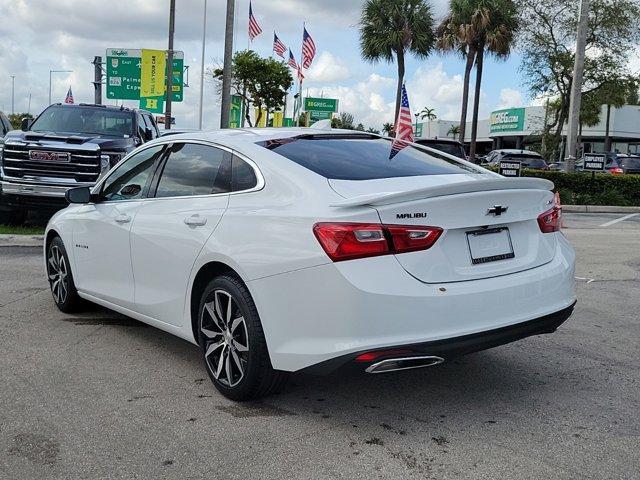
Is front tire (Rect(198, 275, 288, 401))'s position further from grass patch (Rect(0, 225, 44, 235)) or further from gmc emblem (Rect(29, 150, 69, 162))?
grass patch (Rect(0, 225, 44, 235))

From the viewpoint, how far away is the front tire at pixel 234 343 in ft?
12.5

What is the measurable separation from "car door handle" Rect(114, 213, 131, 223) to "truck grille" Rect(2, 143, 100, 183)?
6170mm

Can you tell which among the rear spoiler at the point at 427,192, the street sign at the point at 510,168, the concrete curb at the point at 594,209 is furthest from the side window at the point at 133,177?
the concrete curb at the point at 594,209

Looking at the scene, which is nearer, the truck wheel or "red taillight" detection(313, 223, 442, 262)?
"red taillight" detection(313, 223, 442, 262)

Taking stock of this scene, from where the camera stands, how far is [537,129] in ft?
189

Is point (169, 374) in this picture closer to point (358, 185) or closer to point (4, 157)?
point (358, 185)

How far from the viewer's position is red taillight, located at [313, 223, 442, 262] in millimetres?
3406

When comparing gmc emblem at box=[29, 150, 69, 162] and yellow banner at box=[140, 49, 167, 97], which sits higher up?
yellow banner at box=[140, 49, 167, 97]

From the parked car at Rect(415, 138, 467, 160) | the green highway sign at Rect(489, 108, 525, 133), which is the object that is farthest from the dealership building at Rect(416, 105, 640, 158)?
the parked car at Rect(415, 138, 467, 160)

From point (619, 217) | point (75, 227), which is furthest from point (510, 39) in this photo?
point (75, 227)

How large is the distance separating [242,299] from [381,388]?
1106mm

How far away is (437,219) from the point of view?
3.52m

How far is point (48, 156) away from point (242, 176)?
7.68 m

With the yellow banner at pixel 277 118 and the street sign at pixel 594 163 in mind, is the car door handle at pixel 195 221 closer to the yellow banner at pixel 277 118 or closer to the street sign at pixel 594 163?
the street sign at pixel 594 163
